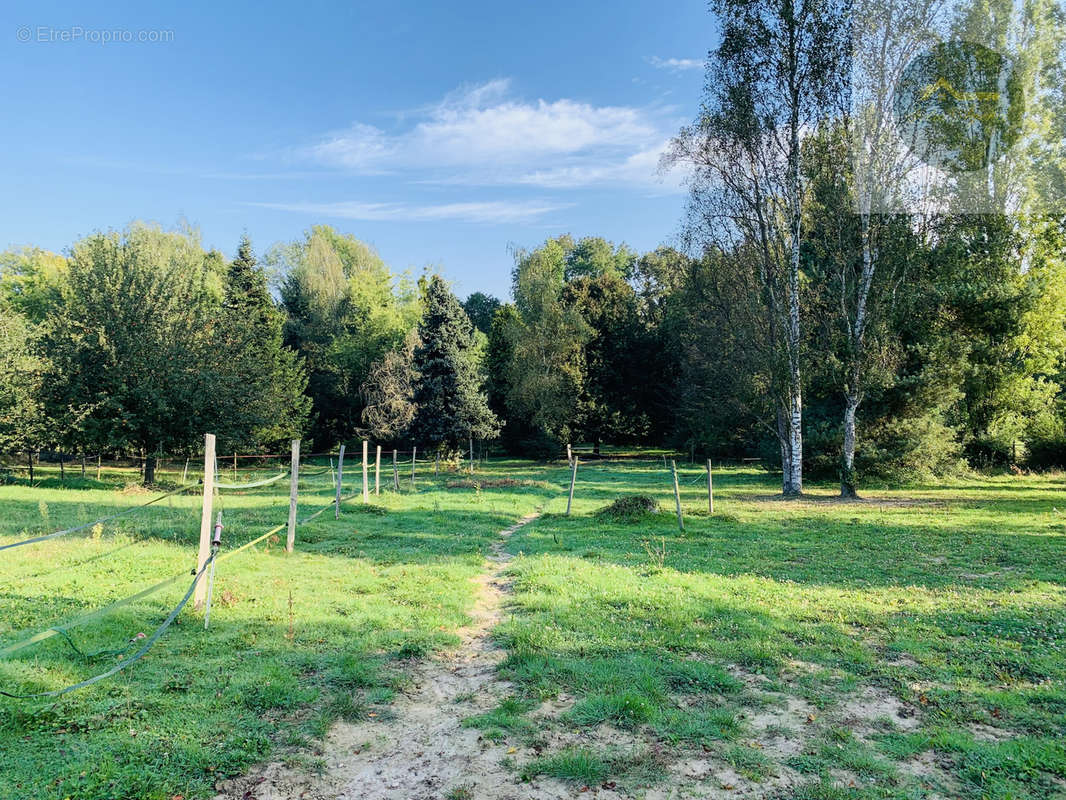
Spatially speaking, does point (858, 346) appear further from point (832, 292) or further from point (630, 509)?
point (630, 509)

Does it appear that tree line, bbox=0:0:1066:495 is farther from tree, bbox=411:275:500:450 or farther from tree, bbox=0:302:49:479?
tree, bbox=411:275:500:450

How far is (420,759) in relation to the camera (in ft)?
13.9

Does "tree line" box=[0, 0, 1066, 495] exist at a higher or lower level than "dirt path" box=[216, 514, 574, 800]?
higher

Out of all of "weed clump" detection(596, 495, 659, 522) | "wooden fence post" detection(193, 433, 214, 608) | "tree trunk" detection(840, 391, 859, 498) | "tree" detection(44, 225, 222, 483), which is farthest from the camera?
"tree" detection(44, 225, 222, 483)

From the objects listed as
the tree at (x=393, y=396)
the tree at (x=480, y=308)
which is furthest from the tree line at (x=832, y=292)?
the tree at (x=480, y=308)

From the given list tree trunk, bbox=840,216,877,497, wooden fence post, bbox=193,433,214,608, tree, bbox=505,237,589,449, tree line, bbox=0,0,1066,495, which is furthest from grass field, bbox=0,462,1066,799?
tree, bbox=505,237,589,449

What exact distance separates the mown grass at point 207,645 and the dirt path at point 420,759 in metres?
0.22

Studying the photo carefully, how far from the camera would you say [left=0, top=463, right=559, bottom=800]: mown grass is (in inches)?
158

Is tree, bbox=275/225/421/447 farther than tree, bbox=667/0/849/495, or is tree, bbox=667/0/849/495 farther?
tree, bbox=275/225/421/447

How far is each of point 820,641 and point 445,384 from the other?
28.7 metres

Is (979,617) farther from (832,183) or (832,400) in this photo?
(832,400)

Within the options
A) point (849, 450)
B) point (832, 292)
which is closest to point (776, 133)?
point (832, 292)

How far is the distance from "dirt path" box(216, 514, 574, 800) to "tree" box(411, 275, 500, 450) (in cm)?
2777

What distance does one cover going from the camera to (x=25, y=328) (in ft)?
84.5
